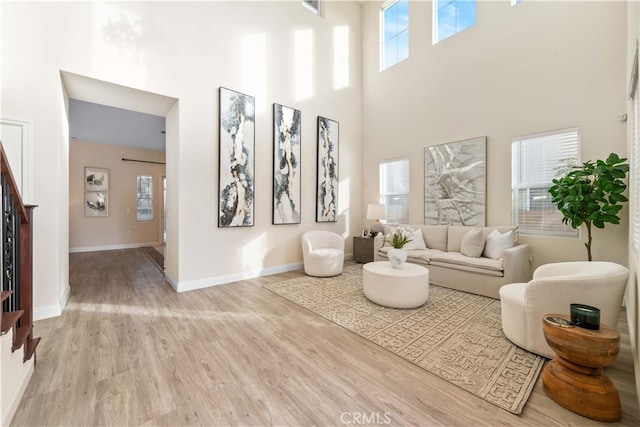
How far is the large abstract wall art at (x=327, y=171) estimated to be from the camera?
17.7 feet

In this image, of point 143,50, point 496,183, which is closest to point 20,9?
point 143,50

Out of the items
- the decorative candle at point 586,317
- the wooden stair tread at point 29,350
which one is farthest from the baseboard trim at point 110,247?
the decorative candle at point 586,317

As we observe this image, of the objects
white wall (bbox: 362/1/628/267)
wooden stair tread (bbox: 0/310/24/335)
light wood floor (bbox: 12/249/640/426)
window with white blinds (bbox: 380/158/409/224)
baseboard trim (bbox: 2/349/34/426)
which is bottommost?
light wood floor (bbox: 12/249/640/426)

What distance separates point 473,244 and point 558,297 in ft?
6.48

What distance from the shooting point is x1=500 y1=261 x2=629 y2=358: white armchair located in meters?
1.87

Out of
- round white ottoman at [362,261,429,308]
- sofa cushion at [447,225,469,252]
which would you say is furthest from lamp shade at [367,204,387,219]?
round white ottoman at [362,261,429,308]

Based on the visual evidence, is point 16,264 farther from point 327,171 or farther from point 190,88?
point 327,171

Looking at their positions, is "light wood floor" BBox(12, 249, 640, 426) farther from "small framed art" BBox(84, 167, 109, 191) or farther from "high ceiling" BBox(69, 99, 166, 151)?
"small framed art" BBox(84, 167, 109, 191)

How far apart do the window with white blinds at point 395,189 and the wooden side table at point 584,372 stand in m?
3.83

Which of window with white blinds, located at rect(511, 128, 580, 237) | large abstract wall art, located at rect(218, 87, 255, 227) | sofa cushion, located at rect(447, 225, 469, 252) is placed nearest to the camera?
window with white blinds, located at rect(511, 128, 580, 237)

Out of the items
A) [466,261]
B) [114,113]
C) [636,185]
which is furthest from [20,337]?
[114,113]

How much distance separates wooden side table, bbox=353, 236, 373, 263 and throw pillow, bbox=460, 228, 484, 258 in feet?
5.88

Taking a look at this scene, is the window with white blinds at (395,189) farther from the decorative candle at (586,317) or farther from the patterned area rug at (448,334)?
the decorative candle at (586,317)

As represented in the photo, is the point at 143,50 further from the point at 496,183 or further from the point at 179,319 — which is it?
the point at 496,183
